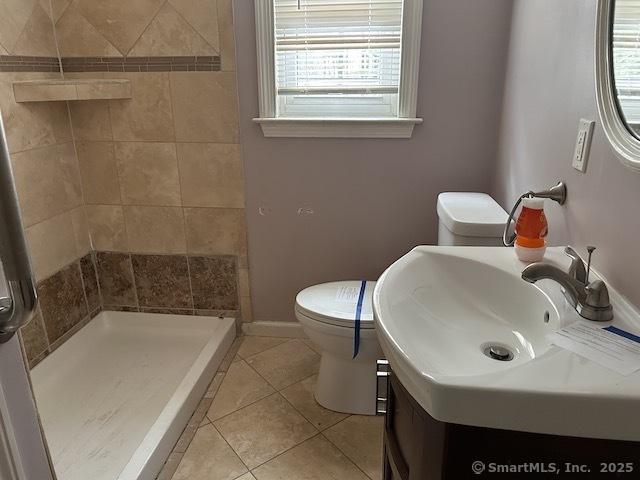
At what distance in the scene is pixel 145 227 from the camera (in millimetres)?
2391

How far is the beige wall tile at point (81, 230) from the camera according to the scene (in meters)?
2.33

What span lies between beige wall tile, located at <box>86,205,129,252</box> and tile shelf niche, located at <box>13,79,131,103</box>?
0.56 metres

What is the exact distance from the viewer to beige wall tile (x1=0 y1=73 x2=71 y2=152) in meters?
1.89

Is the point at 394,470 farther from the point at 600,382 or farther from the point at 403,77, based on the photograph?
the point at 403,77

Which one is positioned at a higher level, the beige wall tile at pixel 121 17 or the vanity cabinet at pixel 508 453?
the beige wall tile at pixel 121 17

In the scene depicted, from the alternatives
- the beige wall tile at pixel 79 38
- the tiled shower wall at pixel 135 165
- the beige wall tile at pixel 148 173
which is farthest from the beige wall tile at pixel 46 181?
the beige wall tile at pixel 79 38

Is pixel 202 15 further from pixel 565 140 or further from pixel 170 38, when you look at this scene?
pixel 565 140

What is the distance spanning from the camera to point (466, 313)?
1212 mm

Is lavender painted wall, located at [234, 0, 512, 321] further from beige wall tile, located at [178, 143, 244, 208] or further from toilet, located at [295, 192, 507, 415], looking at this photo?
toilet, located at [295, 192, 507, 415]

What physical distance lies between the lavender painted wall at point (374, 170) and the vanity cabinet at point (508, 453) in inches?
52.9

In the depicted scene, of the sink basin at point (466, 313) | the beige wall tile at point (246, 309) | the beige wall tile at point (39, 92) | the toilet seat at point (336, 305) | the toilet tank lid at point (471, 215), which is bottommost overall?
the beige wall tile at point (246, 309)

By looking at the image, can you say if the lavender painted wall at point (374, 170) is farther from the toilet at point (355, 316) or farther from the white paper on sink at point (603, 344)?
the white paper on sink at point (603, 344)

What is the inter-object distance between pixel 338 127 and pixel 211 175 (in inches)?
24.8

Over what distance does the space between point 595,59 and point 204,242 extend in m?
1.79
